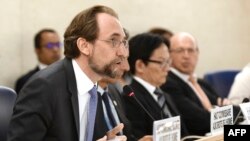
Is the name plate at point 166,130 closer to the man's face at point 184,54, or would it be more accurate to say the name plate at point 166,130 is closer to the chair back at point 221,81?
the man's face at point 184,54

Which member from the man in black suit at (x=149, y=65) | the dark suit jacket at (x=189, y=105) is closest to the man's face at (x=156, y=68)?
the man in black suit at (x=149, y=65)

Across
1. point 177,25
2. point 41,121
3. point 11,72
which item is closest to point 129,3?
point 177,25

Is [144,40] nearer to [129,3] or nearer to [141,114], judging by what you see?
[141,114]

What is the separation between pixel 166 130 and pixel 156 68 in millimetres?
991

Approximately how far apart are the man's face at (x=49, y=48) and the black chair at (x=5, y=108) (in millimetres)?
2168

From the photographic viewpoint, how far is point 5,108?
233cm

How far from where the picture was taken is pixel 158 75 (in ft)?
10.5

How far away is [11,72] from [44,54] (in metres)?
0.43

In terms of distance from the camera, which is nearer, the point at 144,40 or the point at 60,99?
the point at 60,99

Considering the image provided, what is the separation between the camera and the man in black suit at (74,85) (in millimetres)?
1924

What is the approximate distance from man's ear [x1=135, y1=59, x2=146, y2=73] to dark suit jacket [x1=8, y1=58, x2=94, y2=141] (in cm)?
112

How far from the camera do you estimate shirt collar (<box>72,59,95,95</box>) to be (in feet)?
6.91

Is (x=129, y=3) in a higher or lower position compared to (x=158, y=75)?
higher

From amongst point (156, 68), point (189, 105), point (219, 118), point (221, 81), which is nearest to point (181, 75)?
Result: point (189, 105)
